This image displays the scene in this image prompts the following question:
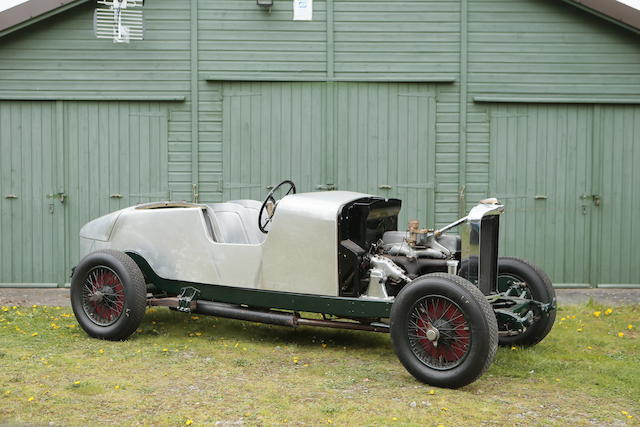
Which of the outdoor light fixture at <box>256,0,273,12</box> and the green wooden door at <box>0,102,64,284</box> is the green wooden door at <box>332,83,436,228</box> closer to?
the outdoor light fixture at <box>256,0,273,12</box>

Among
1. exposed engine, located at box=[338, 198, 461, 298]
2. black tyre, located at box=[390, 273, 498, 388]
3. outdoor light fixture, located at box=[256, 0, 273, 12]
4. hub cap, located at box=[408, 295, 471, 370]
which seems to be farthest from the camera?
outdoor light fixture, located at box=[256, 0, 273, 12]

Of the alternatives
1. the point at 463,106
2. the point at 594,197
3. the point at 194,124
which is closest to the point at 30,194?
the point at 194,124

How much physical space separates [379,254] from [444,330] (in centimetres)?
127

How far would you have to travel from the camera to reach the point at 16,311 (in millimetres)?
7863

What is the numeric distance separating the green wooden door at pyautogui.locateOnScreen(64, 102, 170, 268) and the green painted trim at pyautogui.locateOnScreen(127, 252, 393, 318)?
9.52ft

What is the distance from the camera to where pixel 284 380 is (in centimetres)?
536

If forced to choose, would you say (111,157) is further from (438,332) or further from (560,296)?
(560,296)

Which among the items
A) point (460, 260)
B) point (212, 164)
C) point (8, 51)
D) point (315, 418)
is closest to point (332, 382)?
point (315, 418)

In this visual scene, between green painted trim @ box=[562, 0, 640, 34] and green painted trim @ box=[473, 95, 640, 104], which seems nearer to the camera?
green painted trim @ box=[562, 0, 640, 34]

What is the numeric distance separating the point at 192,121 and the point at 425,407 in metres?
5.94

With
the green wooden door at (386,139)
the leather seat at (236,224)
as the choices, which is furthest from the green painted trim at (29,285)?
the green wooden door at (386,139)

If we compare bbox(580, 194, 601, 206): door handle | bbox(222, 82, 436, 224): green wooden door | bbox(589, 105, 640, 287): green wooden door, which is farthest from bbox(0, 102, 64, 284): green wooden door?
bbox(589, 105, 640, 287): green wooden door

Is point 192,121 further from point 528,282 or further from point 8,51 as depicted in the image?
point 528,282

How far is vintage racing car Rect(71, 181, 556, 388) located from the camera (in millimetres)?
5207
